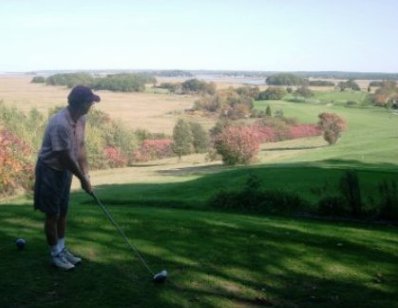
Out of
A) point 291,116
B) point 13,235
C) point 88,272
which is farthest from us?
point 291,116

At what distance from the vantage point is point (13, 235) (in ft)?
29.6

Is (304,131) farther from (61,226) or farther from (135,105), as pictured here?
(61,226)

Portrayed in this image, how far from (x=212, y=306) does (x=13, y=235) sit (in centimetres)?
447

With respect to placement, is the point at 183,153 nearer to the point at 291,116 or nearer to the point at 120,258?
the point at 291,116

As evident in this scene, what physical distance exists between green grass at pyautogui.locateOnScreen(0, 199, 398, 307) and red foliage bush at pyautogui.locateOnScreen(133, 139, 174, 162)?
233ft

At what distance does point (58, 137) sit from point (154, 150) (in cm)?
7703

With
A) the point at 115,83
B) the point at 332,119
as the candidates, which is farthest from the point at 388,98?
the point at 115,83

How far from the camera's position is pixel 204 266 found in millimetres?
7523

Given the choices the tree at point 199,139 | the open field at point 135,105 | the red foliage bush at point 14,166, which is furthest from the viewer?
the open field at point 135,105

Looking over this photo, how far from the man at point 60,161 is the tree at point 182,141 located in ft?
239

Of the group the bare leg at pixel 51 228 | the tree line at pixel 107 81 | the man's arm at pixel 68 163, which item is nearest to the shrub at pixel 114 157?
the bare leg at pixel 51 228

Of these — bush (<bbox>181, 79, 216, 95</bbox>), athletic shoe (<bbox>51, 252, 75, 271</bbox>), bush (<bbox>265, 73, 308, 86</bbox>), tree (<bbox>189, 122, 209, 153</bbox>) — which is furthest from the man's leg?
bush (<bbox>265, 73, 308, 86</bbox>)

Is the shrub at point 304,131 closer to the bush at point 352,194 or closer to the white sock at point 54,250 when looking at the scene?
the bush at point 352,194

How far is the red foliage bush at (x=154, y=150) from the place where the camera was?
8150cm
